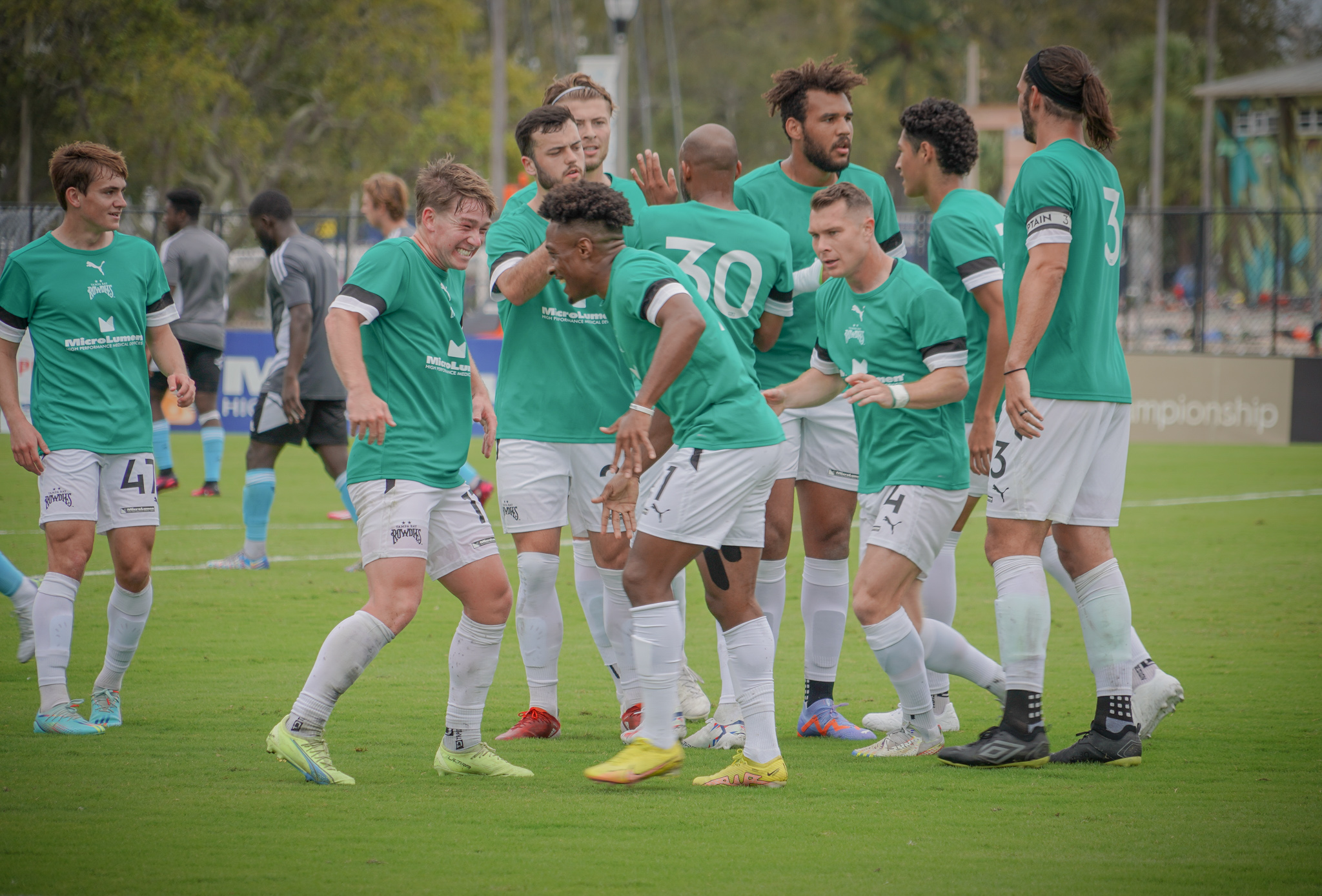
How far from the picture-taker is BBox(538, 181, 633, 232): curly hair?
471 centimetres

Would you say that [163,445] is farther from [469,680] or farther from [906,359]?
[906,359]

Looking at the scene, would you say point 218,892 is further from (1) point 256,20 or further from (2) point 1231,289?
(1) point 256,20

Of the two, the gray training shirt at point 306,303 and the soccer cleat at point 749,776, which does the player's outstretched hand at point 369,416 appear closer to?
the soccer cleat at point 749,776

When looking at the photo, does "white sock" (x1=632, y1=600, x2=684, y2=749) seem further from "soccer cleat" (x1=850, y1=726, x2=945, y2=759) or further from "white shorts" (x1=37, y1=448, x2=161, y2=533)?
"white shorts" (x1=37, y1=448, x2=161, y2=533)

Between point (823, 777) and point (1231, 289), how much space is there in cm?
2030

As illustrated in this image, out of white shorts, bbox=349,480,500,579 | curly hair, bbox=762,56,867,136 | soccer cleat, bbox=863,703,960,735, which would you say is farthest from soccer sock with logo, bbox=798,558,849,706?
curly hair, bbox=762,56,867,136

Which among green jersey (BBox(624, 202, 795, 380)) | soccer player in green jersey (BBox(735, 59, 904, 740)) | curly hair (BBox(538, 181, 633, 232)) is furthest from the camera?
soccer player in green jersey (BBox(735, 59, 904, 740))

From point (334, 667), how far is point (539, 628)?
1.21 metres

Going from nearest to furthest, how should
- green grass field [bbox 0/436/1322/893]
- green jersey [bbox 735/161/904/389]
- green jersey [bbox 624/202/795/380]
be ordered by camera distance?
green grass field [bbox 0/436/1322/893]
green jersey [bbox 624/202/795/380]
green jersey [bbox 735/161/904/389]

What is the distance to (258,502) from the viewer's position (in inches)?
387

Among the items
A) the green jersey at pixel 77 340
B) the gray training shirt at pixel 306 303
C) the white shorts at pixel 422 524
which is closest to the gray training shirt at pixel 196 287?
the gray training shirt at pixel 306 303

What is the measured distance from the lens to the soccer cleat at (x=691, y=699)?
6.17 metres

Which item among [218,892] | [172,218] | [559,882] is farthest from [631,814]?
[172,218]

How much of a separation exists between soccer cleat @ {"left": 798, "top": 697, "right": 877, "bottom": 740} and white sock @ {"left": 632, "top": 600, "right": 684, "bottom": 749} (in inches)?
47.1
